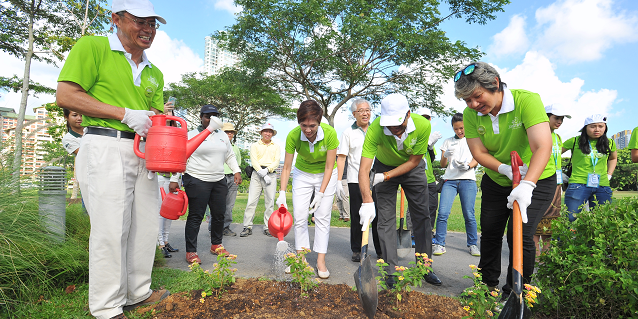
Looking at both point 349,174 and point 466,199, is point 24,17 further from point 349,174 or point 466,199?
point 466,199

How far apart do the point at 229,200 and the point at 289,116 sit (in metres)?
19.5

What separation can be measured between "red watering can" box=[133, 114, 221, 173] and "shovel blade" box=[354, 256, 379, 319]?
4.86 ft

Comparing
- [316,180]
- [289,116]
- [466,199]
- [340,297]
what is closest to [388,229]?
[340,297]

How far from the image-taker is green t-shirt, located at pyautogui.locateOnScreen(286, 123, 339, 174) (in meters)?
3.97

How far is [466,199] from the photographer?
17.7 ft

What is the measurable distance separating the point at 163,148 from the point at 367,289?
5.59 ft

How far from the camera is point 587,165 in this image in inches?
200

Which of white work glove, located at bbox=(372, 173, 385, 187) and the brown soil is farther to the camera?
white work glove, located at bbox=(372, 173, 385, 187)

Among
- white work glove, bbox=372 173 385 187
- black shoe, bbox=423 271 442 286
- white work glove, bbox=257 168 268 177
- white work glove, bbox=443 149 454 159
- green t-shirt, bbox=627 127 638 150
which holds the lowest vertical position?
black shoe, bbox=423 271 442 286

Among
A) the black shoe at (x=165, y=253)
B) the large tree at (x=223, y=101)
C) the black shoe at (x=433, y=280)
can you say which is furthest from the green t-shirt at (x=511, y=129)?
the large tree at (x=223, y=101)

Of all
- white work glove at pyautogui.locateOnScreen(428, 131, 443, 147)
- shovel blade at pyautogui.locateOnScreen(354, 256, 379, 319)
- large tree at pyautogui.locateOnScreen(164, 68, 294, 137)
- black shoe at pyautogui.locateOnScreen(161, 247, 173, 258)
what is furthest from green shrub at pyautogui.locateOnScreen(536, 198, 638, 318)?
large tree at pyautogui.locateOnScreen(164, 68, 294, 137)

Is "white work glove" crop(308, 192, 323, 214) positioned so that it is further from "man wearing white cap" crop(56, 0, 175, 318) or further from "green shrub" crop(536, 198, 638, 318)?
"green shrub" crop(536, 198, 638, 318)

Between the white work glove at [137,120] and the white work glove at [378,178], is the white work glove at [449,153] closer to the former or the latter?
the white work glove at [378,178]

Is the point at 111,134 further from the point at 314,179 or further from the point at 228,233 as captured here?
the point at 228,233
